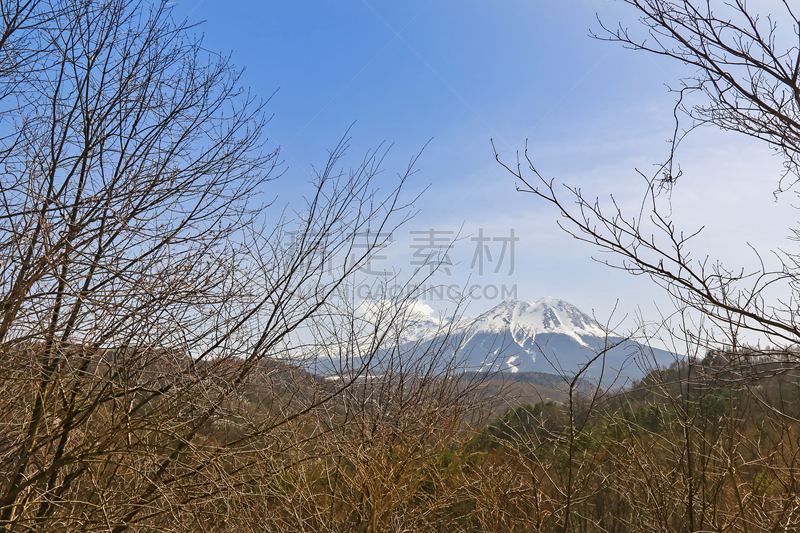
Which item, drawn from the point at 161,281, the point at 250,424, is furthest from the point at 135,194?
the point at 250,424

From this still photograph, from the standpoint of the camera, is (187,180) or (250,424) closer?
(250,424)

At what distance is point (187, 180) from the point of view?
4.36 metres

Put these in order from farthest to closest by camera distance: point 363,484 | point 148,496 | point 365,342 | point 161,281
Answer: point 365,342, point 363,484, point 148,496, point 161,281

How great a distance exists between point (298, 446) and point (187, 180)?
239 centimetres

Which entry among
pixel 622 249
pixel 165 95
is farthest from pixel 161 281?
pixel 622 249

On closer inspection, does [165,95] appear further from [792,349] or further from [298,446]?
[792,349]

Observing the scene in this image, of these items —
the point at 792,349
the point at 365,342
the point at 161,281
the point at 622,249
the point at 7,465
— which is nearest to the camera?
the point at 792,349

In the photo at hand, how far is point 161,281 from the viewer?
3.44 metres

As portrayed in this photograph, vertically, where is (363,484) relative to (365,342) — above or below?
below

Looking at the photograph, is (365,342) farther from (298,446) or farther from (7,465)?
(7,465)

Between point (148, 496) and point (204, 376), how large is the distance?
1.24 metres

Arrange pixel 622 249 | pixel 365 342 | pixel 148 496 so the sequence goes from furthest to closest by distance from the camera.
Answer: pixel 365 342, pixel 148 496, pixel 622 249

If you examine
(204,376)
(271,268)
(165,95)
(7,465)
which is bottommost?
(7,465)

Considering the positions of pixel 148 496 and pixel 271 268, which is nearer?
pixel 148 496
